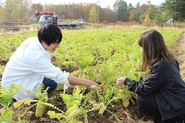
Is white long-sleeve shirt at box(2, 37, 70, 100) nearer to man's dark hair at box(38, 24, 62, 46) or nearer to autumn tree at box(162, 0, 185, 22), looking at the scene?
man's dark hair at box(38, 24, 62, 46)

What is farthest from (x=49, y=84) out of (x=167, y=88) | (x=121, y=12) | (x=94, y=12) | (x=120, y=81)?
(x=121, y=12)

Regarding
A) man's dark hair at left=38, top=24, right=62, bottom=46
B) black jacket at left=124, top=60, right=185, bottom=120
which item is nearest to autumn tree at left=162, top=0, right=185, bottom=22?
black jacket at left=124, top=60, right=185, bottom=120

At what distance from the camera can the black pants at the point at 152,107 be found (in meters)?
2.89

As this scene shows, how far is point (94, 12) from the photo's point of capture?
65.1m

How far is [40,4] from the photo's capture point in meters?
77.8

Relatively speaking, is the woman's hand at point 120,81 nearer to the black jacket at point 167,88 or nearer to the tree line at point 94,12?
the black jacket at point 167,88

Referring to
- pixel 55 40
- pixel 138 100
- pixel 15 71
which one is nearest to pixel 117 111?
pixel 138 100

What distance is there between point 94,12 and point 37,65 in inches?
2520

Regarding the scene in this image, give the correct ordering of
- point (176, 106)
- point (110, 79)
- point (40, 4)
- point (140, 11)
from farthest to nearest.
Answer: point (140, 11)
point (40, 4)
point (110, 79)
point (176, 106)

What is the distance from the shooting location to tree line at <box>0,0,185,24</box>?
47.0 meters

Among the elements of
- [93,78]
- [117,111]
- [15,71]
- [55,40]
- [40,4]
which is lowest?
[117,111]

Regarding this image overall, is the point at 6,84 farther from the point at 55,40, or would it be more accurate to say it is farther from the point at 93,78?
the point at 93,78

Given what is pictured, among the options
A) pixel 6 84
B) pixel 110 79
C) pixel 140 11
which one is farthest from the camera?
pixel 140 11

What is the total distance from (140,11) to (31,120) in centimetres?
8478
